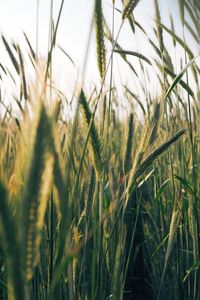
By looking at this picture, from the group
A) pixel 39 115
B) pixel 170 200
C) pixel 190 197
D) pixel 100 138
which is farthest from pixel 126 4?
pixel 170 200

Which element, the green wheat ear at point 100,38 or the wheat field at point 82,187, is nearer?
the wheat field at point 82,187

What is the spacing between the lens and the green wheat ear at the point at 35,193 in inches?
13.0

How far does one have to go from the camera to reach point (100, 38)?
2.73 feet

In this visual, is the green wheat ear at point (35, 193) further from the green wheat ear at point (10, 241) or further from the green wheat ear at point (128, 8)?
the green wheat ear at point (128, 8)

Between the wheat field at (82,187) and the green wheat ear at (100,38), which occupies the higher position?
the green wheat ear at (100,38)

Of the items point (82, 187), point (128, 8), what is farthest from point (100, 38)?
point (82, 187)

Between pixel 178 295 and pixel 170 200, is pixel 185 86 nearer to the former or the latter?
pixel 170 200

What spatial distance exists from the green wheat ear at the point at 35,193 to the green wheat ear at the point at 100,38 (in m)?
0.46

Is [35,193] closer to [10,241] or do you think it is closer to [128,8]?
[10,241]

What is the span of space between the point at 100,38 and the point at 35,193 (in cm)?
56

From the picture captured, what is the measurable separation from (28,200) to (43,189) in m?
0.02

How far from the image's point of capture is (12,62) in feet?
3.57

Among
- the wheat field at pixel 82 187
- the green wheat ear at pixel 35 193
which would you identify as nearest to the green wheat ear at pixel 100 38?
the wheat field at pixel 82 187

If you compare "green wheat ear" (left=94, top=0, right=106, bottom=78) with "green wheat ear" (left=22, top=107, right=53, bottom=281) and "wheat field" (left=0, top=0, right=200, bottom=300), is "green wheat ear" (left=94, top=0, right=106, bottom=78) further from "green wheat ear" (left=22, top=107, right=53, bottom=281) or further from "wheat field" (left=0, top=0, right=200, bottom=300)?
"green wheat ear" (left=22, top=107, right=53, bottom=281)
